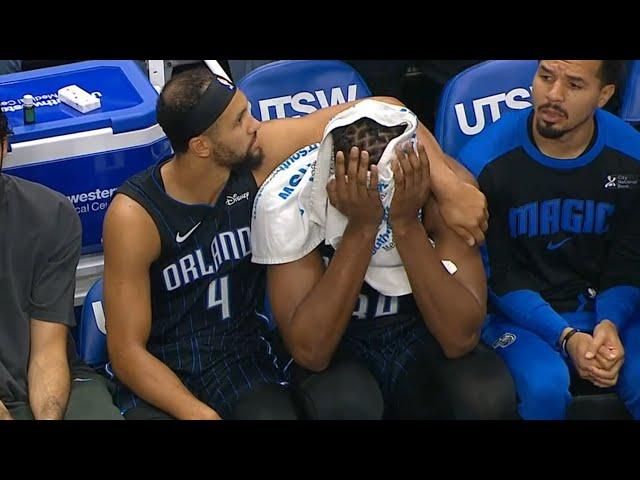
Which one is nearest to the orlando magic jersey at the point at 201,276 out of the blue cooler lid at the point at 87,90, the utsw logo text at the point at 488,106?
the blue cooler lid at the point at 87,90

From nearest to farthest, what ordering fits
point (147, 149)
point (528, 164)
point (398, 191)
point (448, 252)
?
point (398, 191), point (448, 252), point (528, 164), point (147, 149)

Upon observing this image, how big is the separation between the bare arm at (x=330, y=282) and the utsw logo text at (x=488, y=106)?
0.81 meters

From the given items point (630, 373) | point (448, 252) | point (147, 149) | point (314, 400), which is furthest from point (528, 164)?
point (147, 149)

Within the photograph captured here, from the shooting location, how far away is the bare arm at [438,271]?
266 centimetres

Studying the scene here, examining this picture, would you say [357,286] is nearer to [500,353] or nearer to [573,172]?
[500,353]


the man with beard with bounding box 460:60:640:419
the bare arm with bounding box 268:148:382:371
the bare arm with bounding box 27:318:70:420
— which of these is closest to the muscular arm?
the bare arm with bounding box 268:148:382:371

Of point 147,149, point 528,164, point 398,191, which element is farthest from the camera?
point 147,149

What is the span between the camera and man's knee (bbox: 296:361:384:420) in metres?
2.72

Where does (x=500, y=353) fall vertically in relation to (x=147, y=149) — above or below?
below

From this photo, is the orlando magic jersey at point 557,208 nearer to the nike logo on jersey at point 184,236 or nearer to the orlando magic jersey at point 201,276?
the orlando magic jersey at point 201,276

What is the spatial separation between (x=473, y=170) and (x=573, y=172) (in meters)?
0.28

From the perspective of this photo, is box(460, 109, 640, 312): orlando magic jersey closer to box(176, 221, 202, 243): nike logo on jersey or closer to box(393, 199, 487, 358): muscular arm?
box(393, 199, 487, 358): muscular arm

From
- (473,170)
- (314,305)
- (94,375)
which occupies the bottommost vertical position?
(94,375)

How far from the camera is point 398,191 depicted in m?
2.65
